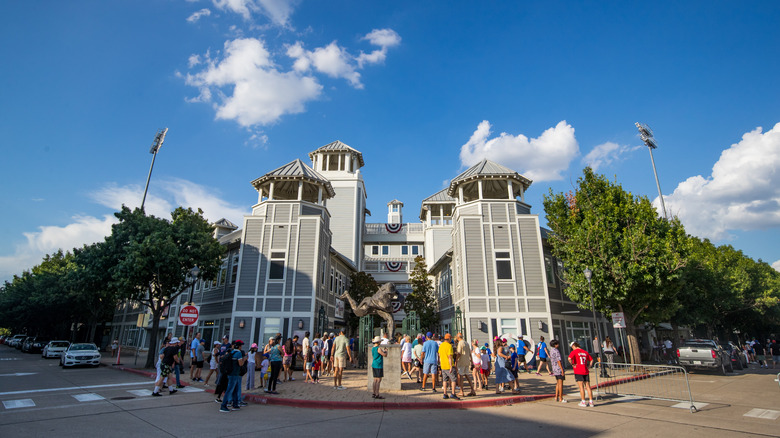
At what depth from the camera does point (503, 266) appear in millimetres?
23953

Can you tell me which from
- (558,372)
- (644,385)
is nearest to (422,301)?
(644,385)

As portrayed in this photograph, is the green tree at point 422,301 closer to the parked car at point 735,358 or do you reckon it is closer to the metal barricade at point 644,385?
the metal barricade at point 644,385

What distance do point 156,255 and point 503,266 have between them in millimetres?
19753

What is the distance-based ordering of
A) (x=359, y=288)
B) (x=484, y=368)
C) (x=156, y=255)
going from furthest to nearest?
(x=359, y=288) → (x=156, y=255) → (x=484, y=368)

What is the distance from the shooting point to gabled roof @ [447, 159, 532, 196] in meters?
25.8

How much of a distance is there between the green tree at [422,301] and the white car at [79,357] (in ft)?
64.8

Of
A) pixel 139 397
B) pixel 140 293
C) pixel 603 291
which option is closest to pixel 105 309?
pixel 140 293

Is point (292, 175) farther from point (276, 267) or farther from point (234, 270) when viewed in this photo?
point (234, 270)

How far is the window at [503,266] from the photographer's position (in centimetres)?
2370

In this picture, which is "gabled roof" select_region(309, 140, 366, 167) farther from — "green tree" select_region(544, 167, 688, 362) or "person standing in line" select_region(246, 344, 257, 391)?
"person standing in line" select_region(246, 344, 257, 391)

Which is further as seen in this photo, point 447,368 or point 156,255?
point 156,255

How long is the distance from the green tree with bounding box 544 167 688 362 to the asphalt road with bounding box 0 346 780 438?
773 centimetres

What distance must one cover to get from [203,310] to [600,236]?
26.3 metres

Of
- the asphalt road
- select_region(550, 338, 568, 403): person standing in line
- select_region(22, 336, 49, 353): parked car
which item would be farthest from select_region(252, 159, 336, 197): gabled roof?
select_region(22, 336, 49, 353): parked car
